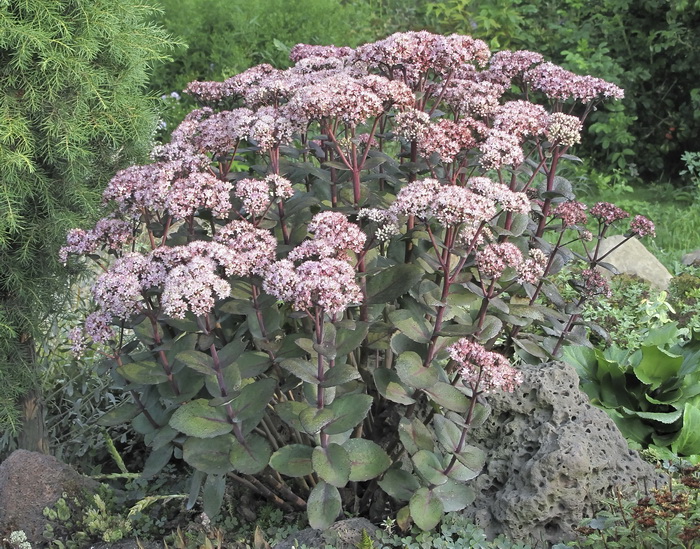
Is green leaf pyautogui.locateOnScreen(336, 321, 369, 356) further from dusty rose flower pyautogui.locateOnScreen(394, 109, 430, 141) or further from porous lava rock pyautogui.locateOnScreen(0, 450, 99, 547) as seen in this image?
porous lava rock pyautogui.locateOnScreen(0, 450, 99, 547)

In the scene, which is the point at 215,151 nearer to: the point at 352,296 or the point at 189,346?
the point at 189,346

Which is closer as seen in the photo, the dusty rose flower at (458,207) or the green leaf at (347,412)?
the dusty rose flower at (458,207)

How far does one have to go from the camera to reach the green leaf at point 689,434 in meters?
3.59

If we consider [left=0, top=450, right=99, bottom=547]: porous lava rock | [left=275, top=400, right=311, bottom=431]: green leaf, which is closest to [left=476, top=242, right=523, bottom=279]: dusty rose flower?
[left=275, top=400, right=311, bottom=431]: green leaf

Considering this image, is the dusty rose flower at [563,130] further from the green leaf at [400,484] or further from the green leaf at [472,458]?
the green leaf at [400,484]

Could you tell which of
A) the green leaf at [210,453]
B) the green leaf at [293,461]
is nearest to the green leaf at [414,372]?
the green leaf at [293,461]

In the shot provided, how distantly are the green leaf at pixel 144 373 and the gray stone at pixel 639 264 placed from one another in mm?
3503

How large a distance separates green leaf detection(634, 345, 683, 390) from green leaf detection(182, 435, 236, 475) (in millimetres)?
2030

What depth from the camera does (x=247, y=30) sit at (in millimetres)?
7793

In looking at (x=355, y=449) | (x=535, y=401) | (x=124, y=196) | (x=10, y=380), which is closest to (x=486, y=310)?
(x=535, y=401)

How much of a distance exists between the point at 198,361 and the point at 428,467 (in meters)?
0.87

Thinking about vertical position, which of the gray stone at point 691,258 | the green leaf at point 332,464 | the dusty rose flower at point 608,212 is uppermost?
the dusty rose flower at point 608,212

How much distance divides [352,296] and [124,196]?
99cm

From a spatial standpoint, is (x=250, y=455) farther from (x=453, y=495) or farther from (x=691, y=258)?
(x=691, y=258)
